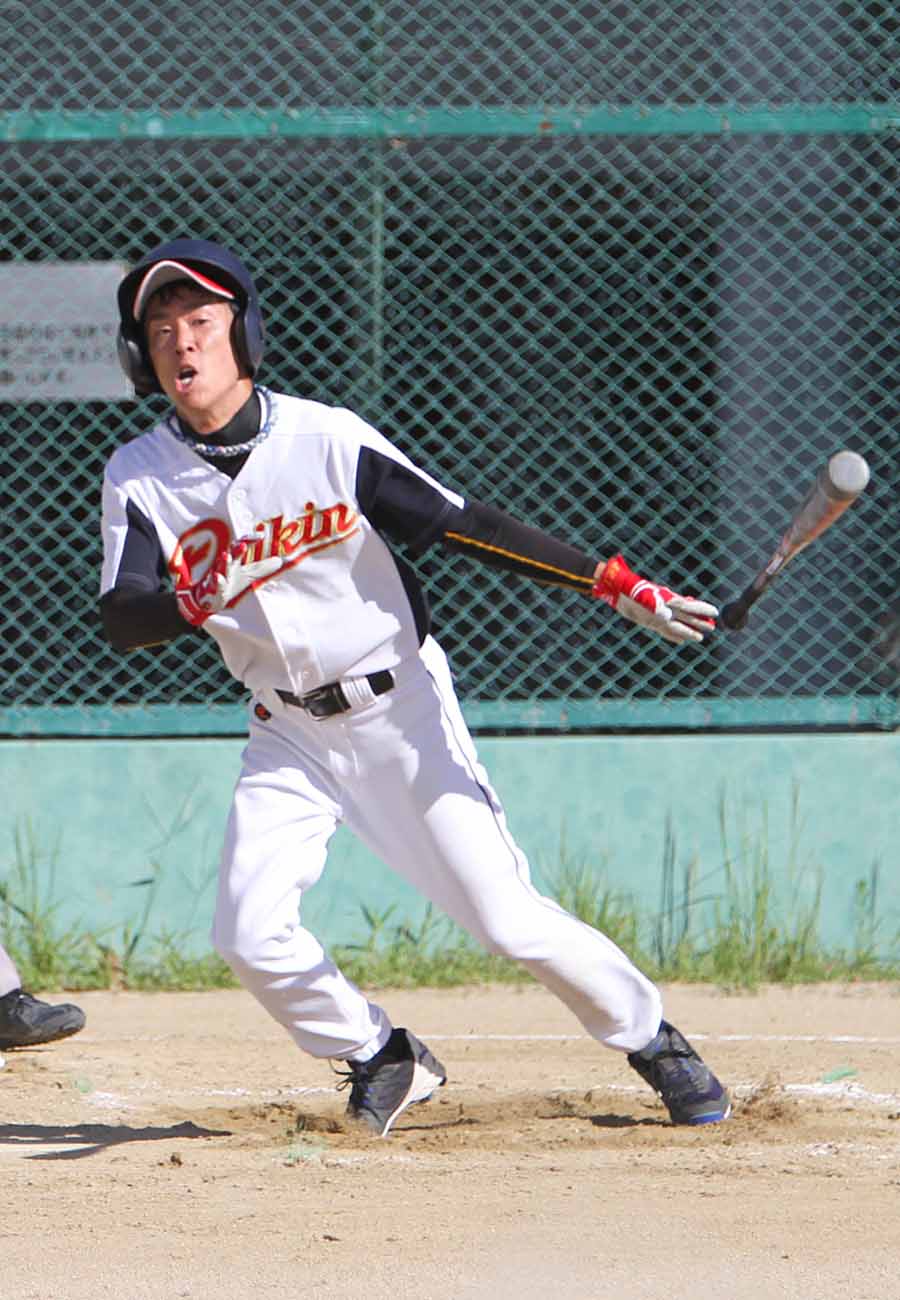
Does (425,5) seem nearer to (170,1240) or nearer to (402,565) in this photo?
(402,565)

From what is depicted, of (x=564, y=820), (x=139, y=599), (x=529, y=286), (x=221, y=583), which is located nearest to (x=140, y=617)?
(x=139, y=599)

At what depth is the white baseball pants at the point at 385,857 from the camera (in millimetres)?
4059

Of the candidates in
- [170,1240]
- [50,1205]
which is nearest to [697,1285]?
[170,1240]

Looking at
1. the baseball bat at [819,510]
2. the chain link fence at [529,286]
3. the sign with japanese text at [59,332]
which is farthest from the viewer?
the chain link fence at [529,286]

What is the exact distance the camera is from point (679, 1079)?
4.24 meters

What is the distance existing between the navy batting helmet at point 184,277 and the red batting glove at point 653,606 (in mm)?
876

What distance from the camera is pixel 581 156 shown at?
22.2 ft

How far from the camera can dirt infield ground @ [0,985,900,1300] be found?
3.21 metres

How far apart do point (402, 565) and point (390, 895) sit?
7.66ft

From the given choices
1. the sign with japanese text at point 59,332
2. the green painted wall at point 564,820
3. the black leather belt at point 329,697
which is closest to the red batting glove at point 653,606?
the black leather belt at point 329,697

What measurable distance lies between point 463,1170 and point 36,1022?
164 cm

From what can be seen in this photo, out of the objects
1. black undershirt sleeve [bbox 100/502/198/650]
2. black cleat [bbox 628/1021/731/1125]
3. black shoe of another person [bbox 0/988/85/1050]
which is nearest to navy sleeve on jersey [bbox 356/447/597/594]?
black undershirt sleeve [bbox 100/502/198/650]

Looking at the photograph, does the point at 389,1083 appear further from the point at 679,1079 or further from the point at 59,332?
the point at 59,332

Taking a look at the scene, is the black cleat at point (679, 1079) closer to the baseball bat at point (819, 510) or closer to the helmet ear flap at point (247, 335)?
the baseball bat at point (819, 510)
